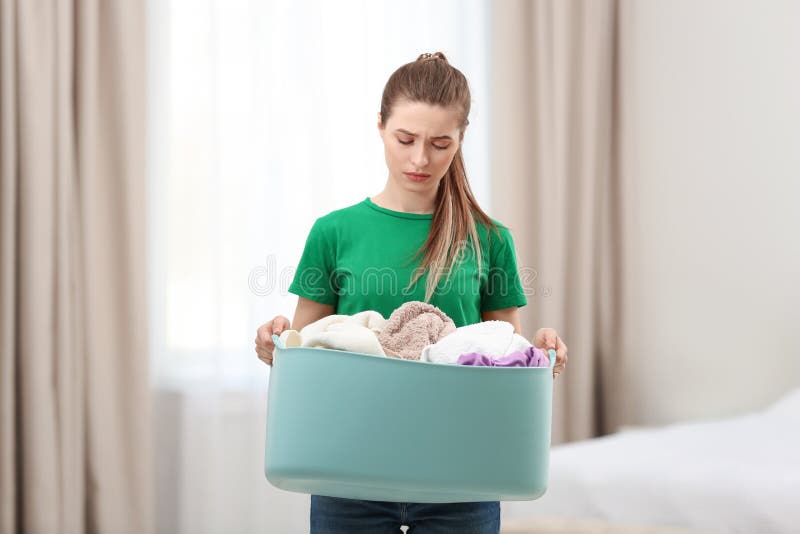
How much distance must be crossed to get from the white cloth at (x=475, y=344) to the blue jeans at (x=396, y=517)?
0.24 metres

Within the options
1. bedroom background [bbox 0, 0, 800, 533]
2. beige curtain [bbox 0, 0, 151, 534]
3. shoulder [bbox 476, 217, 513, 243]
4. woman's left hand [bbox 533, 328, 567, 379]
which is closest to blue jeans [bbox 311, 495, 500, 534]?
woman's left hand [bbox 533, 328, 567, 379]

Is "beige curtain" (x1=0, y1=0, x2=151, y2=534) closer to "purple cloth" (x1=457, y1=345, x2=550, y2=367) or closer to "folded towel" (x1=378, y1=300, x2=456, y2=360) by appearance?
"folded towel" (x1=378, y1=300, x2=456, y2=360)

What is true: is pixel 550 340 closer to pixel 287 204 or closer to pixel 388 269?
pixel 388 269

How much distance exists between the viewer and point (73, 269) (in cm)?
219

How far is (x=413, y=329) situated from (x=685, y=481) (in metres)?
0.90

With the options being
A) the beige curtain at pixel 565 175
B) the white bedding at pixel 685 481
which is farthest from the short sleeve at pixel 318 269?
the beige curtain at pixel 565 175

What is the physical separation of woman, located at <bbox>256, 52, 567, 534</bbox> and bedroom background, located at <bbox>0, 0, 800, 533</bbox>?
82 cm

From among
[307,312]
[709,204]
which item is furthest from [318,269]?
[709,204]

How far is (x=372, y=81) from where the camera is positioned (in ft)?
8.41

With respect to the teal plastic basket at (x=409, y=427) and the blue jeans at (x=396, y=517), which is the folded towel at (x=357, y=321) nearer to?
the teal plastic basket at (x=409, y=427)

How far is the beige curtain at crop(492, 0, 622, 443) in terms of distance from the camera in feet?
9.34

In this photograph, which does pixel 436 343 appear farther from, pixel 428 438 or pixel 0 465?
pixel 0 465

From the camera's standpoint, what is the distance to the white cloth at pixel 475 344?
0.80m

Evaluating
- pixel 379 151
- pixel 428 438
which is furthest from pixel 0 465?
pixel 428 438
